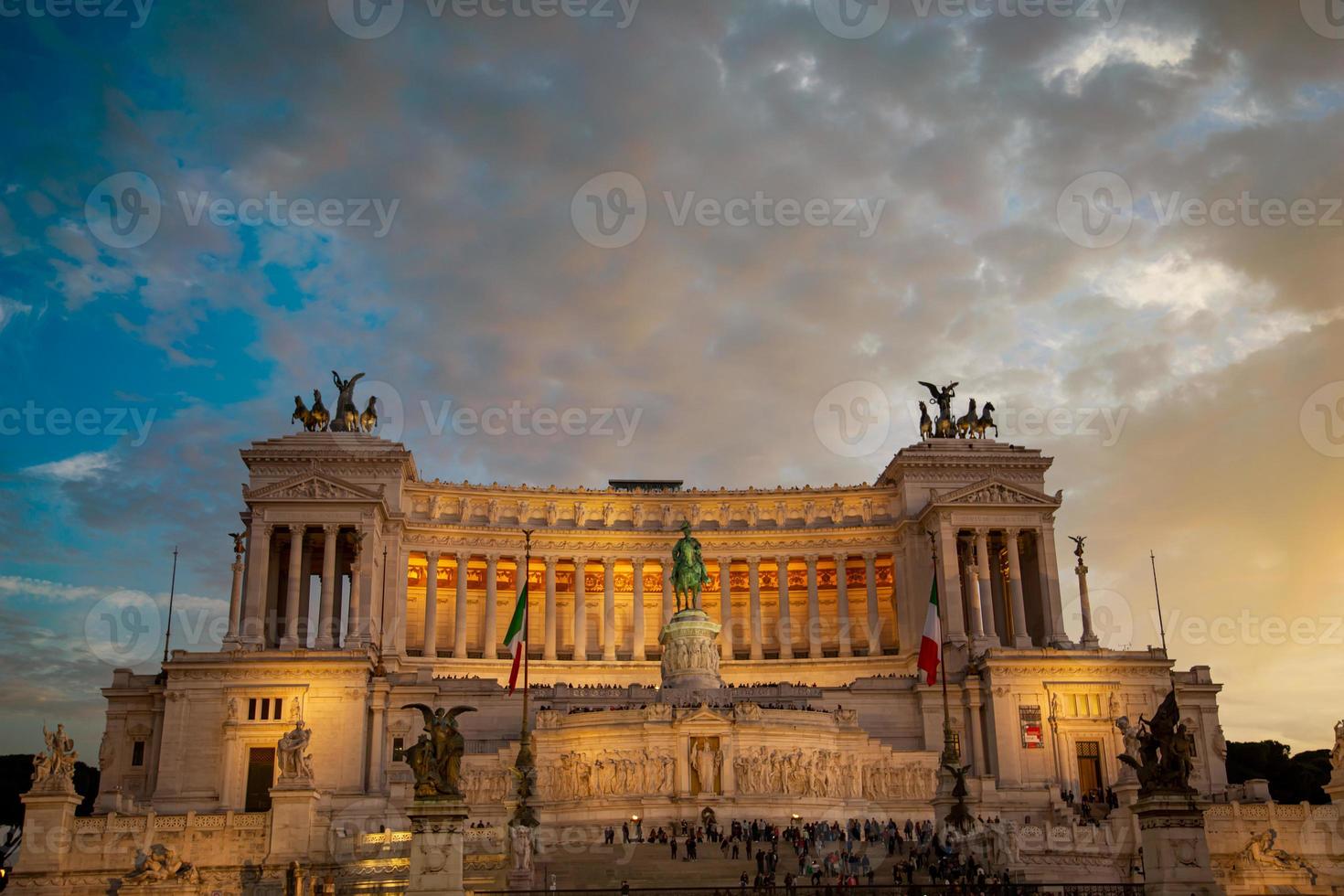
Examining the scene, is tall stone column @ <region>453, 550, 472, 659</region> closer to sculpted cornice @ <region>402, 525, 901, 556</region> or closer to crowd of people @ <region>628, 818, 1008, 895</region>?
sculpted cornice @ <region>402, 525, 901, 556</region>

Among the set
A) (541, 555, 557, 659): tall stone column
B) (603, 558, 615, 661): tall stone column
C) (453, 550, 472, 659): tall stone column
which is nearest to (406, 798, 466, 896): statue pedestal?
(541, 555, 557, 659): tall stone column

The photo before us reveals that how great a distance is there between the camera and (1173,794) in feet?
121

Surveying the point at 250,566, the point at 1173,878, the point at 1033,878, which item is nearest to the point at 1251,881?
the point at 1033,878

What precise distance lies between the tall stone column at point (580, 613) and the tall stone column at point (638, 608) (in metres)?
3.87

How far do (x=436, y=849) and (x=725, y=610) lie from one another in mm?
64193

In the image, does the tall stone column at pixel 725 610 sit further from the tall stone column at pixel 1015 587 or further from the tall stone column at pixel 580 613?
the tall stone column at pixel 1015 587

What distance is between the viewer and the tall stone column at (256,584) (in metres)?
84.6

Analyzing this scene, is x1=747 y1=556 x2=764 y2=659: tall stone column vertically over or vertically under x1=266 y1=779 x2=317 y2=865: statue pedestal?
over

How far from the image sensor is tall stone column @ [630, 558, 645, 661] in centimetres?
9688

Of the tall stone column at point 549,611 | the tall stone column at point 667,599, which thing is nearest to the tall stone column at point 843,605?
the tall stone column at point 667,599

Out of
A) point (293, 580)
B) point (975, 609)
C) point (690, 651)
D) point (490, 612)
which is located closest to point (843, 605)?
point (975, 609)

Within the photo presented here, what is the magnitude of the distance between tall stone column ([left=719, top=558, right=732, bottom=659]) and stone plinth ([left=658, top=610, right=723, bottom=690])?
20287 millimetres

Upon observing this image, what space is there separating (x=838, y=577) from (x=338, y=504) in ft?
123

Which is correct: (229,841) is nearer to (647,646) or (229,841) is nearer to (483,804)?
(483,804)
